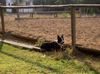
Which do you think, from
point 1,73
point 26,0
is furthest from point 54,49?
point 26,0

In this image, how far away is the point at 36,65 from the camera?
22.0 feet

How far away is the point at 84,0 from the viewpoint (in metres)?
30.6

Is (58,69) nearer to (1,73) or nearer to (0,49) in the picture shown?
(1,73)

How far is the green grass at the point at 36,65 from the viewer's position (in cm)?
619

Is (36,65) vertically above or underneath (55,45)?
underneath

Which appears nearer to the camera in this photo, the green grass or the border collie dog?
the green grass

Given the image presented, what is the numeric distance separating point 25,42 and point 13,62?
2724mm

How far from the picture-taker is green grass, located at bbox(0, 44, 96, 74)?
20.3ft

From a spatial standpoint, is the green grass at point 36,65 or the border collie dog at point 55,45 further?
the border collie dog at point 55,45

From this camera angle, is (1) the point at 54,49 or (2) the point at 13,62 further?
(1) the point at 54,49

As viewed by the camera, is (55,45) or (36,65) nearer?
(36,65)

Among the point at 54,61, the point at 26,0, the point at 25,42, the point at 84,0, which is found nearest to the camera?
the point at 54,61

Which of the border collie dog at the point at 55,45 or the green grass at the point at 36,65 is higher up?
the border collie dog at the point at 55,45

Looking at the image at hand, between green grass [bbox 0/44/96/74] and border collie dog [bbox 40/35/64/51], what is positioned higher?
border collie dog [bbox 40/35/64/51]
